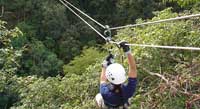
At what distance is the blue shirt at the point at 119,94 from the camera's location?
3.38 m

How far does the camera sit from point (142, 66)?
601 centimetres

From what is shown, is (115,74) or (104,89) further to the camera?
(104,89)

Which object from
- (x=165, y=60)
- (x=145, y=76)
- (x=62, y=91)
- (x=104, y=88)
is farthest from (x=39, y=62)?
(x=104, y=88)

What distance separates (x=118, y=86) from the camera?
11.2 ft

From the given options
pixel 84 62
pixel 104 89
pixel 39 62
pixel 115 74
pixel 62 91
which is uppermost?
pixel 39 62

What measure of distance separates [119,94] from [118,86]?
0.06 meters

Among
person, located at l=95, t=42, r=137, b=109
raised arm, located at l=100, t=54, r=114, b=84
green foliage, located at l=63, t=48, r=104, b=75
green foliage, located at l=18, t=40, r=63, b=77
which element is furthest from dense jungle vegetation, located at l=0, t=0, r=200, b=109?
green foliage, located at l=18, t=40, r=63, b=77

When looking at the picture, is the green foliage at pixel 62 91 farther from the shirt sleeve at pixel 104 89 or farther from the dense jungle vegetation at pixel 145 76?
the shirt sleeve at pixel 104 89

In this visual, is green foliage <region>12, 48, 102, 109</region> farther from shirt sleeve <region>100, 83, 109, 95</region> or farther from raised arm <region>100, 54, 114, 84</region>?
shirt sleeve <region>100, 83, 109, 95</region>

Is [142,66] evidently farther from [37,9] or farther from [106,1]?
[106,1]

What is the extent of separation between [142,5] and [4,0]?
256 inches

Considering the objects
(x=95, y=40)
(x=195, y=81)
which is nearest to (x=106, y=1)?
(x=95, y=40)

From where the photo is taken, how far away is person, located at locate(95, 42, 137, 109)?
3.35 metres

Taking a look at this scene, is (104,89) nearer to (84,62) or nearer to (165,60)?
(165,60)
